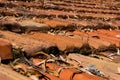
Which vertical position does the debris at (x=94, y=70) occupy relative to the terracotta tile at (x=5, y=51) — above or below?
below

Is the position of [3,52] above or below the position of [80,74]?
above

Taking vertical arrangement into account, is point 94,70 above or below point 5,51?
below

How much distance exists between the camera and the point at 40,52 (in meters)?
2.36

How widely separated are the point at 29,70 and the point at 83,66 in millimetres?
447

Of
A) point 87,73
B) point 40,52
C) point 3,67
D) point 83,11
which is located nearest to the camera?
point 3,67

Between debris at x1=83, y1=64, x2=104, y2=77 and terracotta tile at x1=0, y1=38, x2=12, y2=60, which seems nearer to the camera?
terracotta tile at x1=0, y1=38, x2=12, y2=60

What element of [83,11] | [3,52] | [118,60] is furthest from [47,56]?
[83,11]

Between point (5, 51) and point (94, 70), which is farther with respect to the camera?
point (94, 70)

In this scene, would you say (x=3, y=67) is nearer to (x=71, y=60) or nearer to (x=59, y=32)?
(x=71, y=60)

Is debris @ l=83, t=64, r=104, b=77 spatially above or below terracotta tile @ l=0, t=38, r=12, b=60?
below

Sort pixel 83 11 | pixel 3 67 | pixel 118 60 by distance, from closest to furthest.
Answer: pixel 3 67
pixel 118 60
pixel 83 11

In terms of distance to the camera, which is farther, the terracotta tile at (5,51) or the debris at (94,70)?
the debris at (94,70)

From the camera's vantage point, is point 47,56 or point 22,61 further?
point 47,56

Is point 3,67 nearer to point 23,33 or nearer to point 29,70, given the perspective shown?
point 29,70
